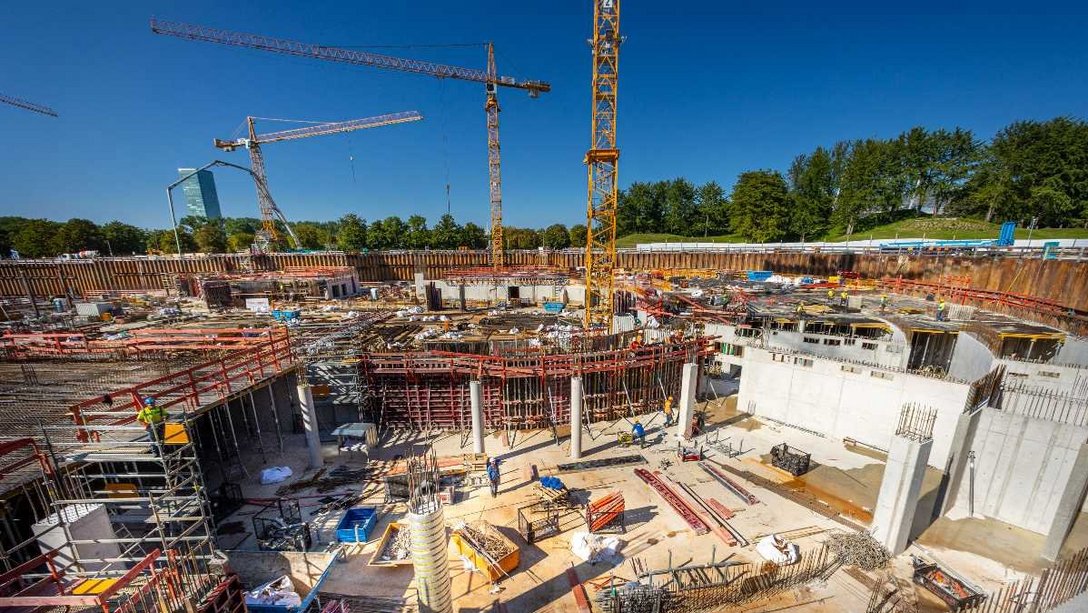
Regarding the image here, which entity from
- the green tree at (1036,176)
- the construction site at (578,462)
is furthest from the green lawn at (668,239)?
the construction site at (578,462)

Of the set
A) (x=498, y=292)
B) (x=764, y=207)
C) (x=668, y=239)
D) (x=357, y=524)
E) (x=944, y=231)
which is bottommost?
(x=357, y=524)

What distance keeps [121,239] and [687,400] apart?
13691 centimetres

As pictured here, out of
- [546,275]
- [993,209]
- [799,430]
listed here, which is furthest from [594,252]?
[993,209]

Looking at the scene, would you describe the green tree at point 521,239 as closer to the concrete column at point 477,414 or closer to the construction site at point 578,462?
the construction site at point 578,462

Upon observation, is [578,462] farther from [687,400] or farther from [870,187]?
[870,187]

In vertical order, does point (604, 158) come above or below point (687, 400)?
above

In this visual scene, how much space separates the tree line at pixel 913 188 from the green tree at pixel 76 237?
13148cm

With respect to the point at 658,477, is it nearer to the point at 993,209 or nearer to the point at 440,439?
the point at 440,439

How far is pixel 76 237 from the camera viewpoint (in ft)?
277

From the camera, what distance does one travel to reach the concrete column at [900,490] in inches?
434

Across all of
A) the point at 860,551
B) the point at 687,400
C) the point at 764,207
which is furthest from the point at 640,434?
the point at 764,207

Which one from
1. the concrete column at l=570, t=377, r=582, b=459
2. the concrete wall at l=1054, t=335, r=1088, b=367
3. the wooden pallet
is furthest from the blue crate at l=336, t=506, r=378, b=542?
the concrete wall at l=1054, t=335, r=1088, b=367

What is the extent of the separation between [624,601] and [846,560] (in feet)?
23.4

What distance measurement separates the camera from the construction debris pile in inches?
443
